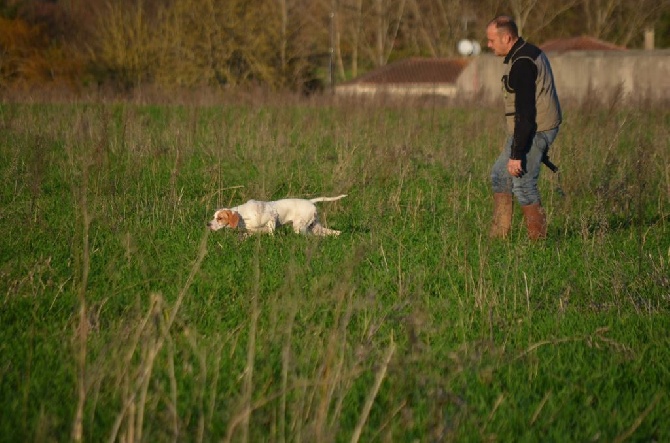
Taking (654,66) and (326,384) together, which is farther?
(654,66)

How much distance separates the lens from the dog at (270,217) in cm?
659

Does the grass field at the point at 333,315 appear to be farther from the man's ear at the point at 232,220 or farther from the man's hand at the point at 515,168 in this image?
the man's hand at the point at 515,168

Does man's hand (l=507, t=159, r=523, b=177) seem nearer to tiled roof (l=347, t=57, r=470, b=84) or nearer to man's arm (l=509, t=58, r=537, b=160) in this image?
man's arm (l=509, t=58, r=537, b=160)

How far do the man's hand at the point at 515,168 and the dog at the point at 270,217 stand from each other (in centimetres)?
130

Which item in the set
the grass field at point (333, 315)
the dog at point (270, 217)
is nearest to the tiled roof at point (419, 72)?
the grass field at point (333, 315)

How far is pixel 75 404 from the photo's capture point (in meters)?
3.38

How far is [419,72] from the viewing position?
147 ft

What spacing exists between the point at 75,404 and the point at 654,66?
3402 cm

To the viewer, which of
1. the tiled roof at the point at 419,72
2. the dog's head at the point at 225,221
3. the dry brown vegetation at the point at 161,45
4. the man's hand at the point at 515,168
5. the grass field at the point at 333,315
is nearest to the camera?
the grass field at the point at 333,315

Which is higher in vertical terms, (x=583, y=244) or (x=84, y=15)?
(x=84, y=15)

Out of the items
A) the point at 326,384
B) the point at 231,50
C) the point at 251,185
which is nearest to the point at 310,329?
the point at 326,384

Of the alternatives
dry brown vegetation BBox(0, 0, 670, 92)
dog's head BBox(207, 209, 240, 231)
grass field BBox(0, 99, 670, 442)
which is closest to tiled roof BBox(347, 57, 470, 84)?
dry brown vegetation BBox(0, 0, 670, 92)

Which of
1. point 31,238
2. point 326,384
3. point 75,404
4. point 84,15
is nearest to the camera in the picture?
point 326,384

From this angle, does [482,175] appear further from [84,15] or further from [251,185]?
[84,15]
